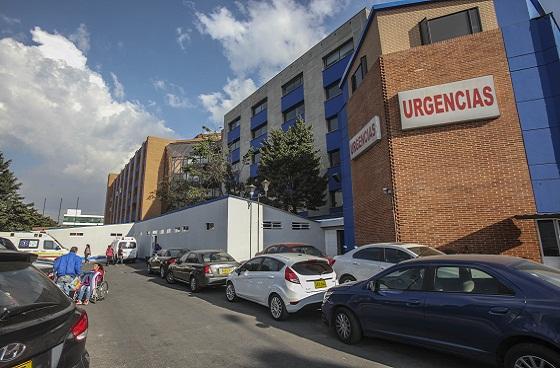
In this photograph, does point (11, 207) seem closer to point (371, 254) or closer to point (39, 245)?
point (39, 245)

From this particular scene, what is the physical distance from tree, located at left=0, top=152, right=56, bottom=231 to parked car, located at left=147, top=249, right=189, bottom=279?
2356 centimetres

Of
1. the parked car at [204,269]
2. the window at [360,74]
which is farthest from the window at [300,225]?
the parked car at [204,269]

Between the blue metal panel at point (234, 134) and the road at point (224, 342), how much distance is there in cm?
3517

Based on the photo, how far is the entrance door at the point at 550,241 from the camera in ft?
34.2

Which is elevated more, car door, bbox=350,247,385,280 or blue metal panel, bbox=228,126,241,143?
blue metal panel, bbox=228,126,241,143

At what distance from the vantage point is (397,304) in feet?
16.8

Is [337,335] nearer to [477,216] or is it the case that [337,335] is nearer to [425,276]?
[425,276]

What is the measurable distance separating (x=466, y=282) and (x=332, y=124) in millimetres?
25986

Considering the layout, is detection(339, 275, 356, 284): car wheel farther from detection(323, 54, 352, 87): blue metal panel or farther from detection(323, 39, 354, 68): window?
detection(323, 39, 354, 68): window

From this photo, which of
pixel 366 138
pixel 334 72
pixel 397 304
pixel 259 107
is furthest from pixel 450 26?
pixel 259 107

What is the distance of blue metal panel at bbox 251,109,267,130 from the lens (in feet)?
125

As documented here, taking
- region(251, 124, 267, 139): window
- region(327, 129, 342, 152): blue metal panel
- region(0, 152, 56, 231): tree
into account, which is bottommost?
region(0, 152, 56, 231): tree

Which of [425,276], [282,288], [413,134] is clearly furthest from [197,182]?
[425,276]

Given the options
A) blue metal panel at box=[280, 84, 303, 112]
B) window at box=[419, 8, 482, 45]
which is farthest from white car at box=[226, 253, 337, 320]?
blue metal panel at box=[280, 84, 303, 112]
